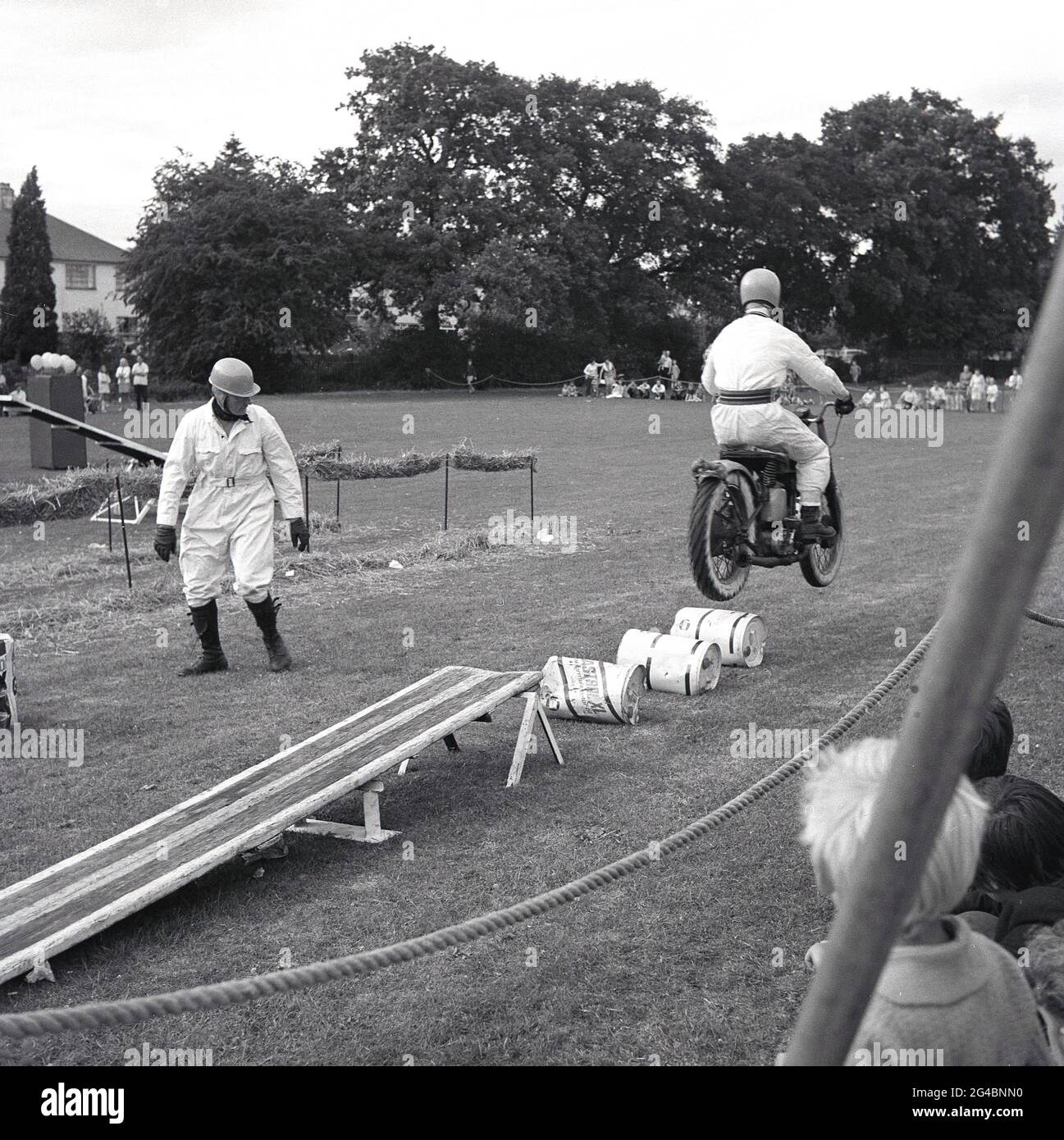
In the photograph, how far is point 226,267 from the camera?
4847 cm

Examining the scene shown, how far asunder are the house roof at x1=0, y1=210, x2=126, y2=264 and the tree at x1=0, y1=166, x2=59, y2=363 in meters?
14.6

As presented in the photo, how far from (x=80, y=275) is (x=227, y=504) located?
254 feet

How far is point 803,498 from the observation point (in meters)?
8.66

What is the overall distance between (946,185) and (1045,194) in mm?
9316

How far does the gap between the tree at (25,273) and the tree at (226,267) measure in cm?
1257

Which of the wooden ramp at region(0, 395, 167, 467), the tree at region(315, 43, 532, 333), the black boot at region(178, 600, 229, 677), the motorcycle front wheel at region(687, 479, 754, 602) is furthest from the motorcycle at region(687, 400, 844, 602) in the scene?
the tree at region(315, 43, 532, 333)

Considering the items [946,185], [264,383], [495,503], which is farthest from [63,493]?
[946,185]

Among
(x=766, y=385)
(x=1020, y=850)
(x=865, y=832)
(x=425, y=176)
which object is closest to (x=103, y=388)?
(x=425, y=176)

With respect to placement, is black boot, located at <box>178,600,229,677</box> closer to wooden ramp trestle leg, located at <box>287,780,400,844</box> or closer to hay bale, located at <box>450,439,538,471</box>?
wooden ramp trestle leg, located at <box>287,780,400,844</box>

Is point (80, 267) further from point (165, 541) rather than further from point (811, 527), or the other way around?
point (811, 527)

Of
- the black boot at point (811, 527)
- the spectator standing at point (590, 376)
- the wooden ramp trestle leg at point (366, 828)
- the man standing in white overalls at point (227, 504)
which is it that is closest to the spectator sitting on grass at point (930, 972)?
the wooden ramp trestle leg at point (366, 828)

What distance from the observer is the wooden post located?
4.13 ft

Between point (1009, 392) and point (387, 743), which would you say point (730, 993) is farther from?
point (1009, 392)

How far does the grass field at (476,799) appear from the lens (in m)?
4.10
